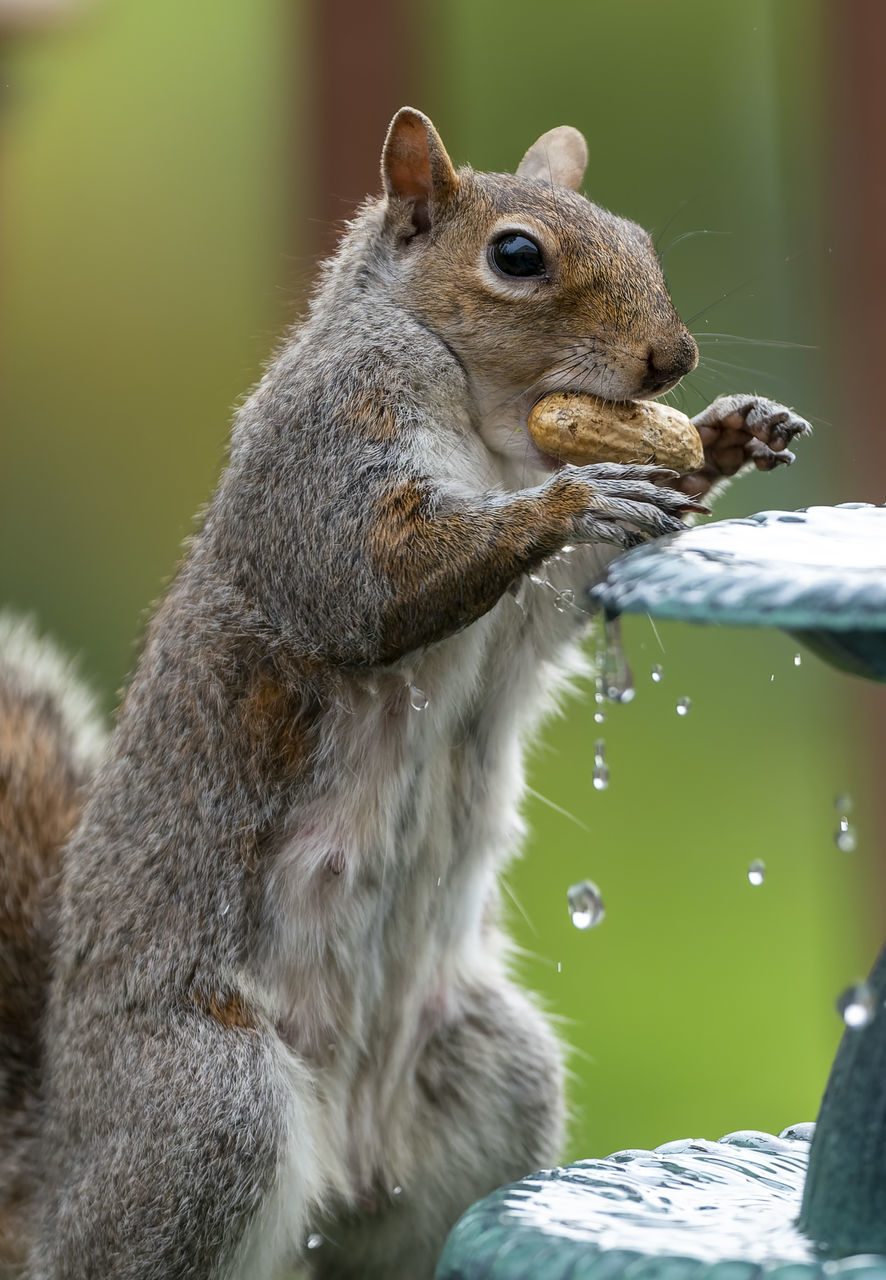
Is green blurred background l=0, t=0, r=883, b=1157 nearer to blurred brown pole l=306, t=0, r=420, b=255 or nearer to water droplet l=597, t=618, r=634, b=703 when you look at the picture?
blurred brown pole l=306, t=0, r=420, b=255

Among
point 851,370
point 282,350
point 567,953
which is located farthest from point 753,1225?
point 567,953

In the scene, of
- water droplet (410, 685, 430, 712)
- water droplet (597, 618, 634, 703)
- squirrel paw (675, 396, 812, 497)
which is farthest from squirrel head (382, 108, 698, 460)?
water droplet (597, 618, 634, 703)

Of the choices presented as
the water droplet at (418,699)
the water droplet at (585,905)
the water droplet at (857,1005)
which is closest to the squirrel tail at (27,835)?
the water droplet at (418,699)

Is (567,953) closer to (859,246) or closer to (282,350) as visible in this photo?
(859,246)

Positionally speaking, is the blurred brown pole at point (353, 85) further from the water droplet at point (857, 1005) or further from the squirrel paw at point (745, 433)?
the water droplet at point (857, 1005)

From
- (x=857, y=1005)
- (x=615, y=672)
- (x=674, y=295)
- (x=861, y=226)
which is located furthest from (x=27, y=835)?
(x=674, y=295)

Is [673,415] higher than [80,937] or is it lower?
higher

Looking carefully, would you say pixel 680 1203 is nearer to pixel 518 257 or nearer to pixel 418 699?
pixel 418 699

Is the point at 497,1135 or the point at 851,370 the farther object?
the point at 851,370
